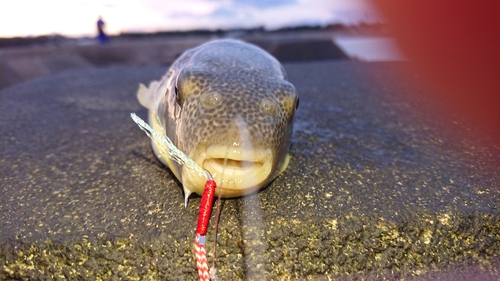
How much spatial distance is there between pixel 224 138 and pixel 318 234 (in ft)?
1.71

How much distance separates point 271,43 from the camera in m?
6.17

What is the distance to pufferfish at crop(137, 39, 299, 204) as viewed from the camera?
52.7 inches

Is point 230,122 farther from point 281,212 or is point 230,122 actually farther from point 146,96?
point 146,96

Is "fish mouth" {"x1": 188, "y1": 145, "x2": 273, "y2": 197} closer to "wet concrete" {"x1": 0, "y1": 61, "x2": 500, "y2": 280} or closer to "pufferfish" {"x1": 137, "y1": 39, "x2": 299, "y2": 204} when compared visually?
"pufferfish" {"x1": 137, "y1": 39, "x2": 299, "y2": 204}

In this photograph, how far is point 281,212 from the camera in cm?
150

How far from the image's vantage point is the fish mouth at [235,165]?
4.29ft

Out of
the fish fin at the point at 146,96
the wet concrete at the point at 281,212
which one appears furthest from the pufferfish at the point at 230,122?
the fish fin at the point at 146,96

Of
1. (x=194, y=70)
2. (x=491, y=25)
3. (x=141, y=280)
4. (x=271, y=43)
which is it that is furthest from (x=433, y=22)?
(x=271, y=43)

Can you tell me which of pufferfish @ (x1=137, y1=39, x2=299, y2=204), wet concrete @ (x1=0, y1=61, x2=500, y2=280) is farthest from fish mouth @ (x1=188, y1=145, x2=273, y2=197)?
wet concrete @ (x1=0, y1=61, x2=500, y2=280)

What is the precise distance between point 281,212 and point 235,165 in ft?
1.00

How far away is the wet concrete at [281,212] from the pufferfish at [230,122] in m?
0.18

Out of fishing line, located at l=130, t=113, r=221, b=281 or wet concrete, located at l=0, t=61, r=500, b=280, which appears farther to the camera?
wet concrete, located at l=0, t=61, r=500, b=280

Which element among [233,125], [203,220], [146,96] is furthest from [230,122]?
[146,96]

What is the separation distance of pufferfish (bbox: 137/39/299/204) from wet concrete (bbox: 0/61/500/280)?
18 centimetres
